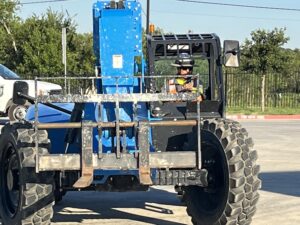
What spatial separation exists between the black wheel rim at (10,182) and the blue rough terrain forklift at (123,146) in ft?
0.04

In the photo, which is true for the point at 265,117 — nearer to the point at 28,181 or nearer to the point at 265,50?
the point at 265,50

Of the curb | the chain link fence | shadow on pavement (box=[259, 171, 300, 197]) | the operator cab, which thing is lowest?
the curb

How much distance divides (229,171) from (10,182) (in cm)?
229

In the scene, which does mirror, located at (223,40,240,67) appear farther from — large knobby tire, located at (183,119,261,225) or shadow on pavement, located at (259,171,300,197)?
shadow on pavement, located at (259,171,300,197)

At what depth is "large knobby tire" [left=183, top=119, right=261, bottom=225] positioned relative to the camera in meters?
6.69

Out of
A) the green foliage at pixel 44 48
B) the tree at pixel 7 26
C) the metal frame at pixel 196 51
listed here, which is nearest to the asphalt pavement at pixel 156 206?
the metal frame at pixel 196 51

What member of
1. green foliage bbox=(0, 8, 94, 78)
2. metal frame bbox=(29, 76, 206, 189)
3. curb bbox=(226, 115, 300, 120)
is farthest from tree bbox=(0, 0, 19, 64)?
metal frame bbox=(29, 76, 206, 189)

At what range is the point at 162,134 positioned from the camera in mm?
7410

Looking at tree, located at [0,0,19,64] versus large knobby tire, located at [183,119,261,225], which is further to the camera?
tree, located at [0,0,19,64]

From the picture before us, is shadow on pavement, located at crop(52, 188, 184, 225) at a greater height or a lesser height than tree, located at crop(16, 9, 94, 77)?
lesser

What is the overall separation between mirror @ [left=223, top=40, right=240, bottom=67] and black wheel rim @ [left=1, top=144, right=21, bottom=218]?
2715 millimetres

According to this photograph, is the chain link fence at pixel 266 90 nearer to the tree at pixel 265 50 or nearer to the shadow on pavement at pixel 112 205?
the tree at pixel 265 50

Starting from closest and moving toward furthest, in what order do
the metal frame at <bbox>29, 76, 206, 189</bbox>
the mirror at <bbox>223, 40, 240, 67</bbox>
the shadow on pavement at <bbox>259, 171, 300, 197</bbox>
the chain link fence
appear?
the metal frame at <bbox>29, 76, 206, 189</bbox> < the mirror at <bbox>223, 40, 240, 67</bbox> < the shadow on pavement at <bbox>259, 171, 300, 197</bbox> < the chain link fence

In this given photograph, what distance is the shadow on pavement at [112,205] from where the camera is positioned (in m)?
8.41
